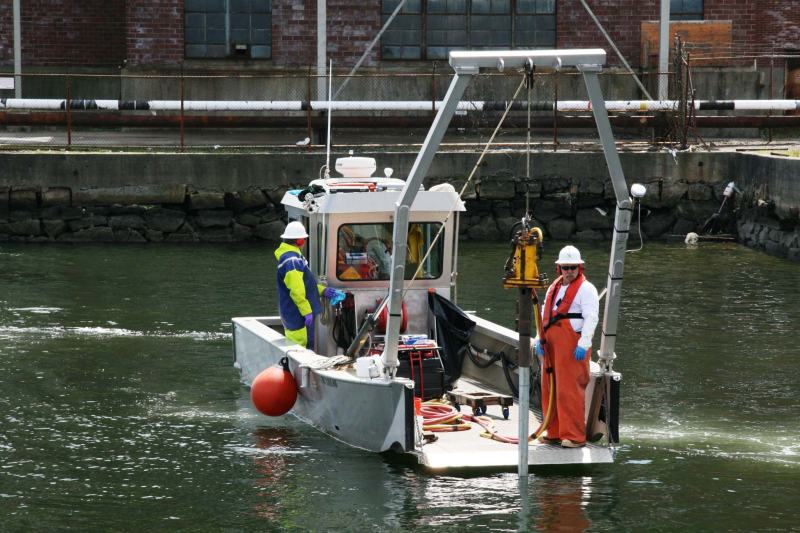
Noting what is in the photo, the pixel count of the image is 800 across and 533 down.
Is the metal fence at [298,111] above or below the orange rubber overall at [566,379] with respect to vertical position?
above

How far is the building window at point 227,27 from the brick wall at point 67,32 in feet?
10.2

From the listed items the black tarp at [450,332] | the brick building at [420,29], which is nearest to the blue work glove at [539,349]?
the black tarp at [450,332]

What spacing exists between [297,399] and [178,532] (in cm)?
307

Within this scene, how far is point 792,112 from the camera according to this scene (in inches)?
1139

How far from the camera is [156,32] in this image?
29.4 m

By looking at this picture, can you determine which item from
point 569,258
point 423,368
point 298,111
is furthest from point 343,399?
point 298,111

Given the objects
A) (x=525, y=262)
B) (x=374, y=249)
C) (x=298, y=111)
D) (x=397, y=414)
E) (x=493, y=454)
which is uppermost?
(x=298, y=111)

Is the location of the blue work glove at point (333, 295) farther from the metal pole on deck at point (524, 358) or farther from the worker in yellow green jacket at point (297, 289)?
the metal pole on deck at point (524, 358)

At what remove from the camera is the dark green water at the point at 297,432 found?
10.3m

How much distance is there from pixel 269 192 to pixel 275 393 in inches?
526

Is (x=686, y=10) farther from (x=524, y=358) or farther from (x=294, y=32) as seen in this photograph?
(x=524, y=358)

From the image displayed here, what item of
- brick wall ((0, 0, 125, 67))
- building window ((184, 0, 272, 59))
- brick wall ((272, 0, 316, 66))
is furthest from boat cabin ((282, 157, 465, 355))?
brick wall ((0, 0, 125, 67))

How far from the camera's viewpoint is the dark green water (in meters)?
10.3

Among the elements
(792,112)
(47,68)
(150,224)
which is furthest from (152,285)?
(792,112)
